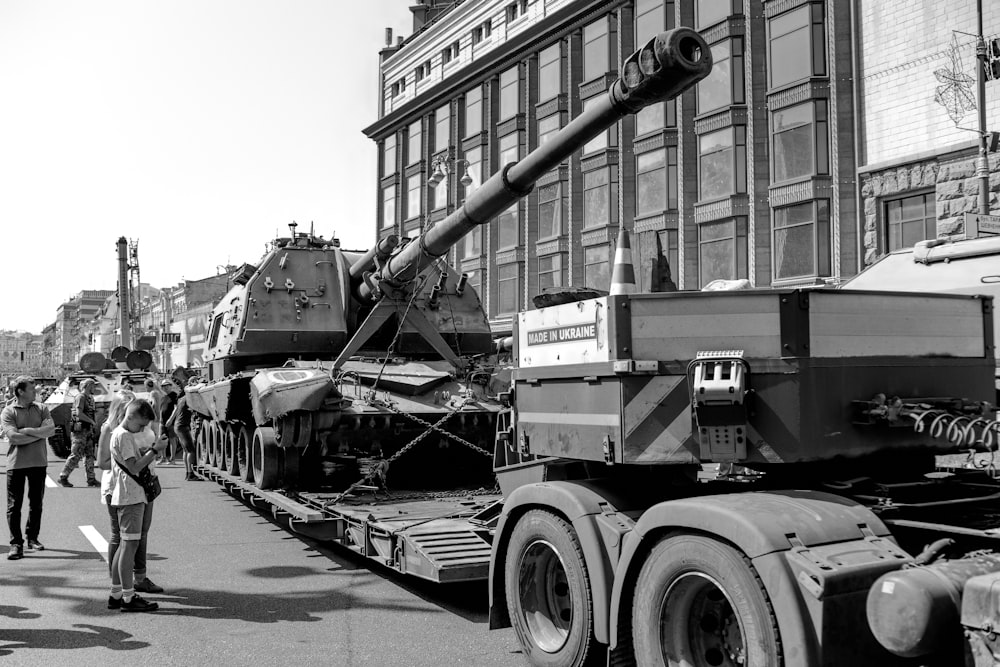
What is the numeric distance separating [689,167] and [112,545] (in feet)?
69.1

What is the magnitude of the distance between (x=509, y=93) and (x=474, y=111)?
7.56ft

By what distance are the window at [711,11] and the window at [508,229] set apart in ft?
30.1

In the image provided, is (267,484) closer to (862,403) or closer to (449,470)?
(449,470)

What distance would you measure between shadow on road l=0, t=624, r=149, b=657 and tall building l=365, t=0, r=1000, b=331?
14461 millimetres

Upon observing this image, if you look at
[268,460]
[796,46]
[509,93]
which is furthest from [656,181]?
[268,460]

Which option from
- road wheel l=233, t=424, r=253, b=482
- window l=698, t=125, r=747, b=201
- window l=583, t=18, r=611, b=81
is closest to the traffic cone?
road wheel l=233, t=424, r=253, b=482

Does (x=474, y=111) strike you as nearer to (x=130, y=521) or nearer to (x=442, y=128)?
(x=442, y=128)

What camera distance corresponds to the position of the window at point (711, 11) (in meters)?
24.3

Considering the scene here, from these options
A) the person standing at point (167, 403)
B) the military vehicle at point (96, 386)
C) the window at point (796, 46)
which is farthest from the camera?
the window at point (796, 46)

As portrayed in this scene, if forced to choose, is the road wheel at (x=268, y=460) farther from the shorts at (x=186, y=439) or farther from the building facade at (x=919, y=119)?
the building facade at (x=919, y=119)

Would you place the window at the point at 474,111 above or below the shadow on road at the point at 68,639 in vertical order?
above

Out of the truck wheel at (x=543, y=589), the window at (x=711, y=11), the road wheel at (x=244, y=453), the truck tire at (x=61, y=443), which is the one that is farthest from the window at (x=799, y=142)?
the truck wheel at (x=543, y=589)

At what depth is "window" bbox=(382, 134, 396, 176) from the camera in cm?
4056

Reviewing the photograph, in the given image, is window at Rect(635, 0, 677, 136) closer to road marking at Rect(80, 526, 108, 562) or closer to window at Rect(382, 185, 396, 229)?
window at Rect(382, 185, 396, 229)
